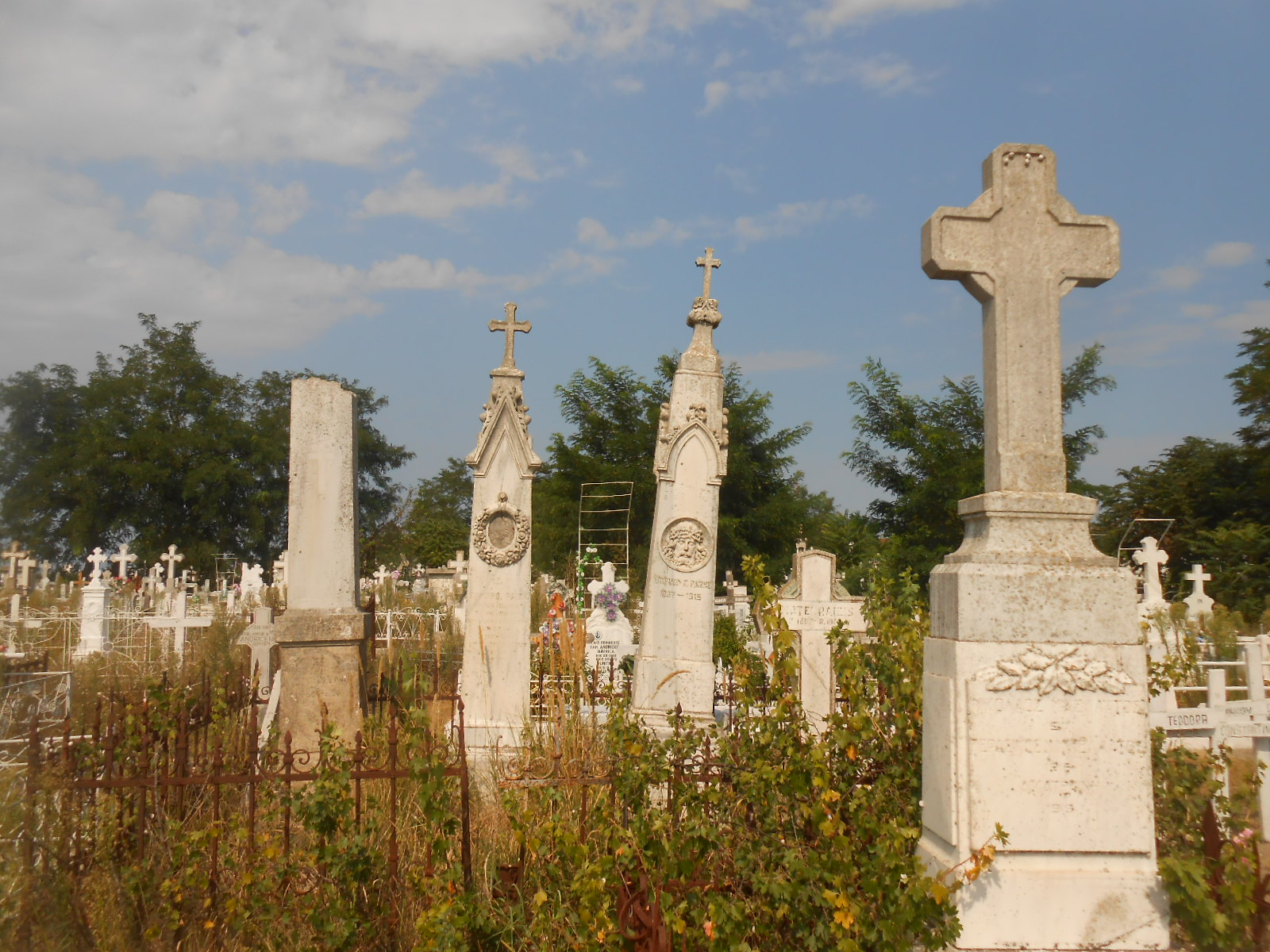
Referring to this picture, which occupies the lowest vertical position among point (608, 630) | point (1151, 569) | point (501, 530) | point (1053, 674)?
point (608, 630)

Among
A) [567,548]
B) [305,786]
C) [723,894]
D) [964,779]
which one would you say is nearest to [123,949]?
[305,786]

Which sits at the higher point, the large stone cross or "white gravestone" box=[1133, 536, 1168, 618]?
the large stone cross

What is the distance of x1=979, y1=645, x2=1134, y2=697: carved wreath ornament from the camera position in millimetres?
3186

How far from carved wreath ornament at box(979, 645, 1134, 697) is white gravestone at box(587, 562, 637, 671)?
8452 millimetres

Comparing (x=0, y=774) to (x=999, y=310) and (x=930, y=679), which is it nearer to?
(x=930, y=679)

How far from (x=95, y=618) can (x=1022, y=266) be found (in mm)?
14082

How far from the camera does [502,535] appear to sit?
27.0ft

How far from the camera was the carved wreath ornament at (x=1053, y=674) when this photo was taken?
3186 millimetres

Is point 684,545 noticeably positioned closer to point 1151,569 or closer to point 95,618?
point 1151,569

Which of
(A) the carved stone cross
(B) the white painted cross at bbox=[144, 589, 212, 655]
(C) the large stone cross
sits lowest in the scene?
(B) the white painted cross at bbox=[144, 589, 212, 655]

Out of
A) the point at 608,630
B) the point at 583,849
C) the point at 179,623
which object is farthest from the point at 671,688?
the point at 179,623

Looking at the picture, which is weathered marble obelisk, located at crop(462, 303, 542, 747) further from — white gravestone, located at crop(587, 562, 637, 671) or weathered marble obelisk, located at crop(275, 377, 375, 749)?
white gravestone, located at crop(587, 562, 637, 671)

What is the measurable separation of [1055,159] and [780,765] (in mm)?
2759

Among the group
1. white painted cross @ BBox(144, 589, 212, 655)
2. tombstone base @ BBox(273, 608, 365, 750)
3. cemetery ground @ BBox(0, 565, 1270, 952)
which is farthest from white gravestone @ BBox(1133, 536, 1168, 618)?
white painted cross @ BBox(144, 589, 212, 655)
